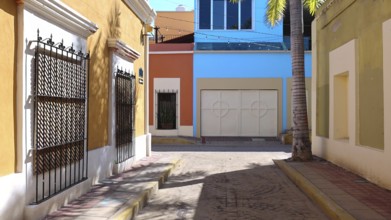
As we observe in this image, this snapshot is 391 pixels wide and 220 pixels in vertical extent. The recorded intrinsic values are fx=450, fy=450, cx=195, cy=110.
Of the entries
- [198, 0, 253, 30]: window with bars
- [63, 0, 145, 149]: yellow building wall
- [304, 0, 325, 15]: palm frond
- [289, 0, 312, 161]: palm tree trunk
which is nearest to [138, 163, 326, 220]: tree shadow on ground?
[63, 0, 145, 149]: yellow building wall

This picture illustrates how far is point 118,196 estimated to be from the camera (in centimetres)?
779

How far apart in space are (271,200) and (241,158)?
7472 millimetres

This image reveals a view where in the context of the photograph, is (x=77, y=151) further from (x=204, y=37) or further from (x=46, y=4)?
(x=204, y=37)

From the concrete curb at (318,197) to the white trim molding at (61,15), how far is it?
502 centimetres

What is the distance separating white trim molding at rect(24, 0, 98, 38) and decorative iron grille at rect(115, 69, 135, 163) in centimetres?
278

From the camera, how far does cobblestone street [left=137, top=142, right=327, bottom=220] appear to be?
727cm

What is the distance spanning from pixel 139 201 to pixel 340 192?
12.1 ft

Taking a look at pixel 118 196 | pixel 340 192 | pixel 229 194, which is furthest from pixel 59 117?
pixel 340 192

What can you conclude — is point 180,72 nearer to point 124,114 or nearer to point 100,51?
point 124,114

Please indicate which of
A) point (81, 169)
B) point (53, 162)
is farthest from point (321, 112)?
point (53, 162)

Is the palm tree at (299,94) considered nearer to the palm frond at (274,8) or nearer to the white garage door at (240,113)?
the palm frond at (274,8)

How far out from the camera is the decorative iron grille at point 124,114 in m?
10.8

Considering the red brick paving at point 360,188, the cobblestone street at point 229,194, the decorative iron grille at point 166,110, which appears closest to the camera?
the red brick paving at point 360,188

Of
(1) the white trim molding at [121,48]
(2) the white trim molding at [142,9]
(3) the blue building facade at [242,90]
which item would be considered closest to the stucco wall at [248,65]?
(3) the blue building facade at [242,90]
